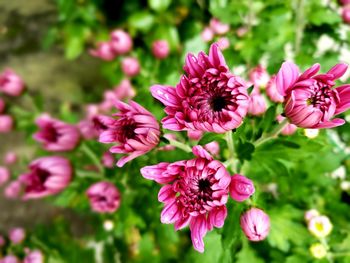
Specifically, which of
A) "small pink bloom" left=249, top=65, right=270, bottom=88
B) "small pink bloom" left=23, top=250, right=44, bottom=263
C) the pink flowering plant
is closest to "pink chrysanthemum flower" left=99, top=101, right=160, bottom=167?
Result: the pink flowering plant

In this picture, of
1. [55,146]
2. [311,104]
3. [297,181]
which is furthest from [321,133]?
[55,146]

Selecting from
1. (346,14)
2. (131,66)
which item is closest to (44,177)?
(131,66)

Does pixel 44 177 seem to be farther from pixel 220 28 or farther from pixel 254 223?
pixel 220 28

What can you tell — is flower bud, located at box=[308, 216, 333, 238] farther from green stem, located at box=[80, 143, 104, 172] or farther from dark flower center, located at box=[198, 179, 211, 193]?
green stem, located at box=[80, 143, 104, 172]

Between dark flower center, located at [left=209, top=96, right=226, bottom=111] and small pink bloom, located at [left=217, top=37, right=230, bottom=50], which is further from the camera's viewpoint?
small pink bloom, located at [left=217, top=37, right=230, bottom=50]

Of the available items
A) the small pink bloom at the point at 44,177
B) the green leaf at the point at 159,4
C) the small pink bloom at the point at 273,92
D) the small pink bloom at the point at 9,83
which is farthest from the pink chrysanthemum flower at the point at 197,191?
the green leaf at the point at 159,4

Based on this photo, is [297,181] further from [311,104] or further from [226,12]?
[226,12]
